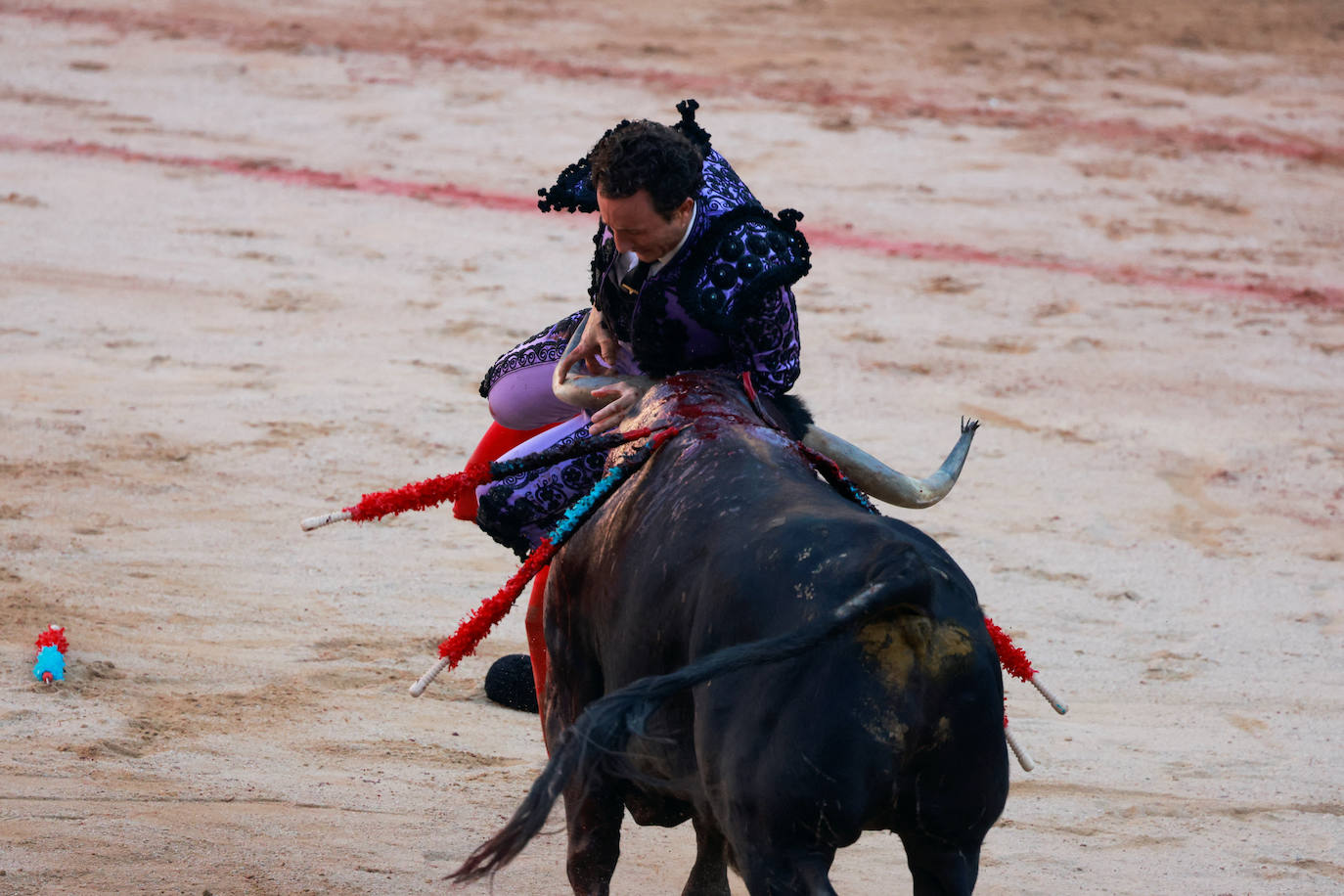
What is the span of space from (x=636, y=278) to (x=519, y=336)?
417 cm

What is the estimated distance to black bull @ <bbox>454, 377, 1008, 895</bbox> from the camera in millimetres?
2141

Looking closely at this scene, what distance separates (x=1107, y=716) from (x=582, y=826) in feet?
7.22

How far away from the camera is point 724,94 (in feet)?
35.0

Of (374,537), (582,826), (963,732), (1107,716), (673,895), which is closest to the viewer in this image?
(963,732)

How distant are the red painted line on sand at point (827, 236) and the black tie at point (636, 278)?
5.63m

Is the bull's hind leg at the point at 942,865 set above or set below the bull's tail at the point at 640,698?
below

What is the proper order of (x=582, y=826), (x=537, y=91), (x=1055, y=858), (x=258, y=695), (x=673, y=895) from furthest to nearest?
(x=537, y=91) < (x=258, y=695) < (x=1055, y=858) < (x=673, y=895) < (x=582, y=826)

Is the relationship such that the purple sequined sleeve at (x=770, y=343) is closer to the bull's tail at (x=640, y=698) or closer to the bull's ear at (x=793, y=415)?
the bull's ear at (x=793, y=415)

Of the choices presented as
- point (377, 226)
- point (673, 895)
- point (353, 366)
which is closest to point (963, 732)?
point (673, 895)

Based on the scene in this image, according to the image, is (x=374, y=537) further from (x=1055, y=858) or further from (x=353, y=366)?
(x=1055, y=858)

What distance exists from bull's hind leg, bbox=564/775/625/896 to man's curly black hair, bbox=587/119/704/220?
3.36 feet

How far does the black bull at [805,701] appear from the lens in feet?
7.02

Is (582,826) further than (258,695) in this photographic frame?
No

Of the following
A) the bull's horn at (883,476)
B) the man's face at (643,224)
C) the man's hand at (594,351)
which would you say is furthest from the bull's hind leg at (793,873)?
the man's hand at (594,351)
